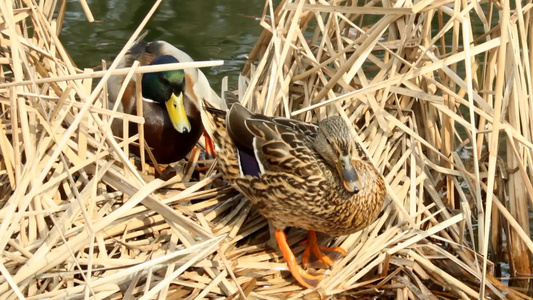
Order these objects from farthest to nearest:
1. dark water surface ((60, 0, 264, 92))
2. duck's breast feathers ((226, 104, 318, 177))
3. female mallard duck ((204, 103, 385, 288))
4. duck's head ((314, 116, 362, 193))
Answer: dark water surface ((60, 0, 264, 92)) < duck's breast feathers ((226, 104, 318, 177)) < female mallard duck ((204, 103, 385, 288)) < duck's head ((314, 116, 362, 193))

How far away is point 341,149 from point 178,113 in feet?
4.24

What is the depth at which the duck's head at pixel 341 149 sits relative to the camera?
3621mm

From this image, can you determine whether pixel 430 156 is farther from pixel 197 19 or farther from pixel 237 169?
pixel 197 19

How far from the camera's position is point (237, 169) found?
4.09 meters

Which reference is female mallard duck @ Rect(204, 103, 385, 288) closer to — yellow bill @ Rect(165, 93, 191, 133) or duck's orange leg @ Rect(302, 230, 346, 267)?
duck's orange leg @ Rect(302, 230, 346, 267)

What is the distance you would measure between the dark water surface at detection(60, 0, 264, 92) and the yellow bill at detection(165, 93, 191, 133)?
212cm

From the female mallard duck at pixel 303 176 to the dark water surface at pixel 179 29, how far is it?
2727 mm

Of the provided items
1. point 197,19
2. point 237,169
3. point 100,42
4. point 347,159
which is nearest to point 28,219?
point 237,169

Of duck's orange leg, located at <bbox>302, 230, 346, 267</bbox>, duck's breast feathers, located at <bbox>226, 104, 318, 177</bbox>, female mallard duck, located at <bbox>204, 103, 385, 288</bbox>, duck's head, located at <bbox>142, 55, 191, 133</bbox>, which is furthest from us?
duck's head, located at <bbox>142, 55, 191, 133</bbox>

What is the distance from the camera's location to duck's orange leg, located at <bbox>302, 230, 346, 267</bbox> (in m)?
4.04

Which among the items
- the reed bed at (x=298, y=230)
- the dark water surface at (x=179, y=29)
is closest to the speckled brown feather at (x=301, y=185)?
Answer: the reed bed at (x=298, y=230)

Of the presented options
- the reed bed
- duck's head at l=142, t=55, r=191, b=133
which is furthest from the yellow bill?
the reed bed

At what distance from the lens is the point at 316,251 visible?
406 centimetres

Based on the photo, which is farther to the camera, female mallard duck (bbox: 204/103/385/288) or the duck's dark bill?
female mallard duck (bbox: 204/103/385/288)
